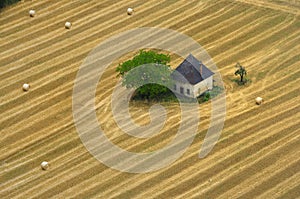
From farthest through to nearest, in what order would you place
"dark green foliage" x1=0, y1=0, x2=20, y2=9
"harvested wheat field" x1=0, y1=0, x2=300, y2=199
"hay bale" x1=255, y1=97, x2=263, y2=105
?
"dark green foliage" x1=0, y1=0, x2=20, y2=9
"hay bale" x1=255, y1=97, x2=263, y2=105
"harvested wheat field" x1=0, y1=0, x2=300, y2=199

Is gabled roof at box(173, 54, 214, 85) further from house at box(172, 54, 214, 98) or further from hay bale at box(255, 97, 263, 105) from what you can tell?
hay bale at box(255, 97, 263, 105)

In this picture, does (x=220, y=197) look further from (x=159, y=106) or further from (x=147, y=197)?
(x=159, y=106)

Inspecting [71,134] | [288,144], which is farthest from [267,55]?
[71,134]

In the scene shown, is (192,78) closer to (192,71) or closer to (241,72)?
(192,71)

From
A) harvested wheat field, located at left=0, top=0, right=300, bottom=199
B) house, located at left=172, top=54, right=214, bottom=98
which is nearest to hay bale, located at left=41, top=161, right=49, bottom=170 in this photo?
harvested wheat field, located at left=0, top=0, right=300, bottom=199

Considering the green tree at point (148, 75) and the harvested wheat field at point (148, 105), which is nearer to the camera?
the harvested wheat field at point (148, 105)

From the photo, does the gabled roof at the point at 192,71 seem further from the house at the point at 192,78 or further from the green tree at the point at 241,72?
the green tree at the point at 241,72

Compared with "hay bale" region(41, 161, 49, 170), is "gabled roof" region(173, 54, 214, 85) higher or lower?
higher

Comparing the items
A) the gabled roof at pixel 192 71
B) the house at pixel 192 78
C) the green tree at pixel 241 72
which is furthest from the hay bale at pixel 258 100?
the gabled roof at pixel 192 71
